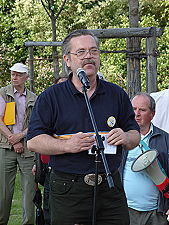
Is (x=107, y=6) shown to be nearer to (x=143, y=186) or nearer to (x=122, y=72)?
(x=122, y=72)

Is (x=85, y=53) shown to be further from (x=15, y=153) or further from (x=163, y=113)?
(x=15, y=153)

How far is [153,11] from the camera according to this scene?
23.4 metres

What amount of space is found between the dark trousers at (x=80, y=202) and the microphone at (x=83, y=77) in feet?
2.13

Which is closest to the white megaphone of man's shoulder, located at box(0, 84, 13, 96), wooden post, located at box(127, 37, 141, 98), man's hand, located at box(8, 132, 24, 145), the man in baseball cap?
man's hand, located at box(8, 132, 24, 145)

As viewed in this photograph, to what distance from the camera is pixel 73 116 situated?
3576 mm

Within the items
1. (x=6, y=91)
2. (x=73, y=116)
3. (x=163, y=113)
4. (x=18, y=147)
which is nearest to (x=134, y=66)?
(x=6, y=91)

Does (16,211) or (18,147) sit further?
(16,211)

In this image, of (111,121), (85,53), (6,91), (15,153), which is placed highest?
(85,53)

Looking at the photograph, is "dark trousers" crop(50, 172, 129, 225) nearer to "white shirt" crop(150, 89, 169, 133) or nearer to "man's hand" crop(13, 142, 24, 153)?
"white shirt" crop(150, 89, 169, 133)

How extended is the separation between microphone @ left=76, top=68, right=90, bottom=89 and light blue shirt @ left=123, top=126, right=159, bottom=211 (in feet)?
5.32

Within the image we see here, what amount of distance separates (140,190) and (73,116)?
152 centimetres

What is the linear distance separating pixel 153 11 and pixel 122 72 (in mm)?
4395

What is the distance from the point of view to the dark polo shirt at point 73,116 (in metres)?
3.57

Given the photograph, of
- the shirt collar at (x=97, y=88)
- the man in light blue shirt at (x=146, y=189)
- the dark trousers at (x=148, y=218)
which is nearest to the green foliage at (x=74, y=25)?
the man in light blue shirt at (x=146, y=189)
